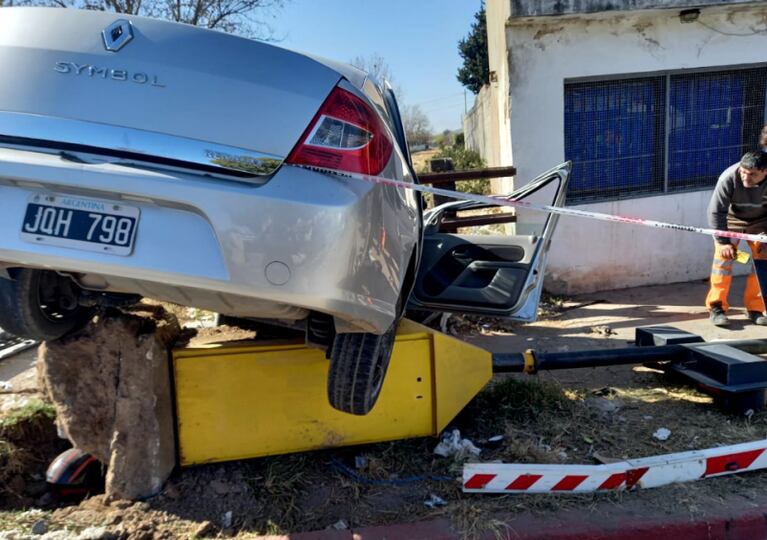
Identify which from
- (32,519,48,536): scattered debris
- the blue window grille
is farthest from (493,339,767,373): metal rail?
the blue window grille

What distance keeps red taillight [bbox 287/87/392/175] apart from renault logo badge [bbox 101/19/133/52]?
682 mm

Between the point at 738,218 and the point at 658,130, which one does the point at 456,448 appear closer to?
the point at 738,218

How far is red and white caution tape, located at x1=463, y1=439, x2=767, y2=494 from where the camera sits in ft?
8.82

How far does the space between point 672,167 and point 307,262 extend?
6342 mm

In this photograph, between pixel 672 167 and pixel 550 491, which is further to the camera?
pixel 672 167

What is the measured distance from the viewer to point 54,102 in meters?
1.93

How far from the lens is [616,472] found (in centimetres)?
274

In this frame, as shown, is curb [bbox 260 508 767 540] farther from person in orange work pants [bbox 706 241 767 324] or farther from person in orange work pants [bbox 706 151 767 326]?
person in orange work pants [bbox 706 241 767 324]

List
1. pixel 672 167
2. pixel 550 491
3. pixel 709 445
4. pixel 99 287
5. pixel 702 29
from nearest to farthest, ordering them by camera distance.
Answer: pixel 99 287 → pixel 550 491 → pixel 709 445 → pixel 702 29 → pixel 672 167

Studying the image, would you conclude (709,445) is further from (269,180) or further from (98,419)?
(98,419)

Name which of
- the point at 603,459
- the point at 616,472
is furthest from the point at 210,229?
the point at 603,459

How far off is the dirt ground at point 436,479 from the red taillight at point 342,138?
5.14 ft

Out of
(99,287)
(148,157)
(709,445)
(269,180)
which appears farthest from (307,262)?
(709,445)

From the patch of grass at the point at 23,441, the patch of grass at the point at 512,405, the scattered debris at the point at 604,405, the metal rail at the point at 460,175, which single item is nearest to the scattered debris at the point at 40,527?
the patch of grass at the point at 23,441
